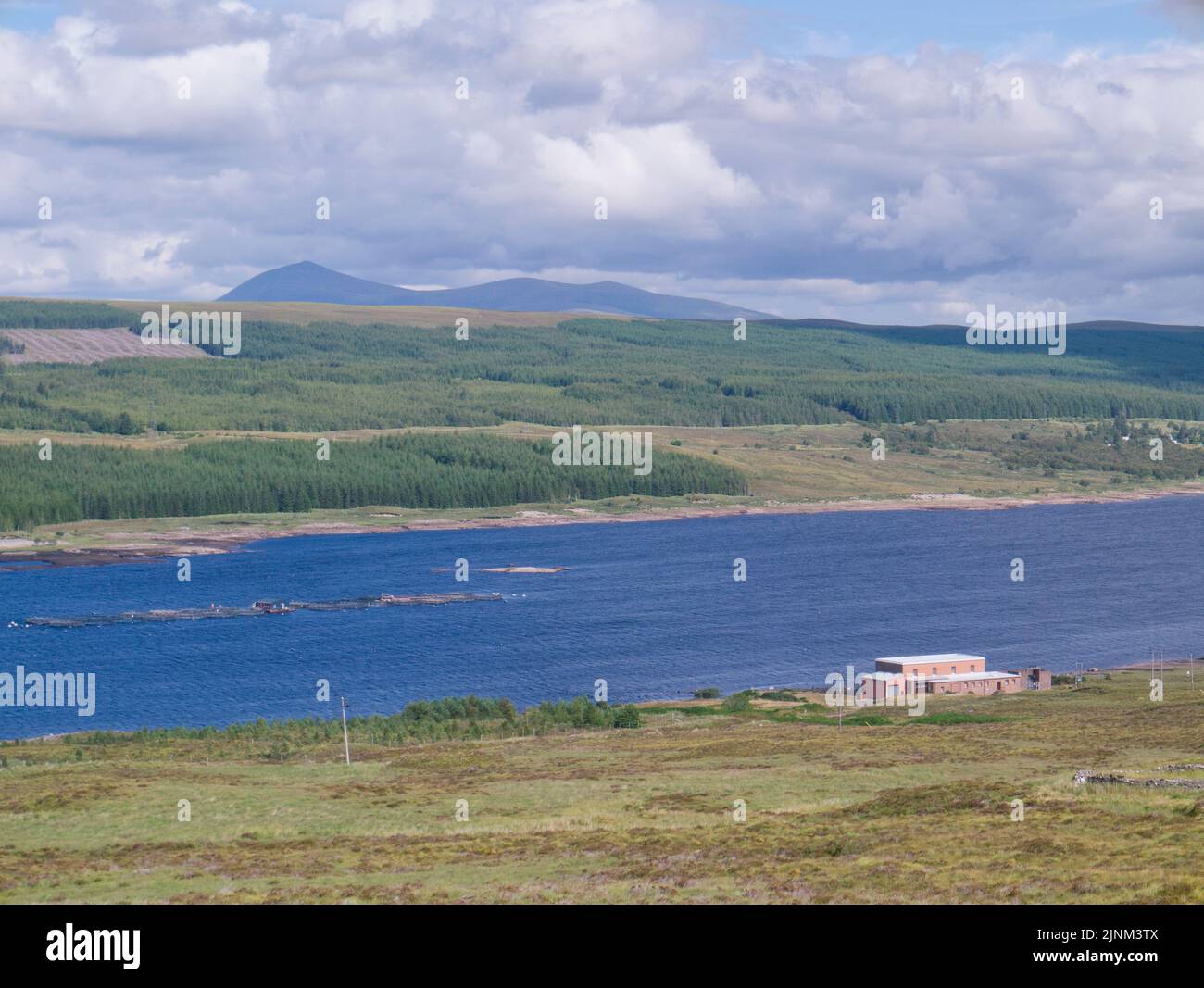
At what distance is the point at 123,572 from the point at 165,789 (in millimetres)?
127834

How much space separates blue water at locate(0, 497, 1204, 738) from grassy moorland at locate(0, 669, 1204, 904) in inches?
1161

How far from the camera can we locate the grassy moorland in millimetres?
35531

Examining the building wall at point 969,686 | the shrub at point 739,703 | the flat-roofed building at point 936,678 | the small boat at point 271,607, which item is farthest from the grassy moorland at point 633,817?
the small boat at point 271,607

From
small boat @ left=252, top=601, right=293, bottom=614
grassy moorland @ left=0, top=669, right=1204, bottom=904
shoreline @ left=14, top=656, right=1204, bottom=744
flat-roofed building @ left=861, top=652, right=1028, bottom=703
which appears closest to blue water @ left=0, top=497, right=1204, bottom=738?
small boat @ left=252, top=601, right=293, bottom=614

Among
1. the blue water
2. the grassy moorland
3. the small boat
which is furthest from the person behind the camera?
the small boat

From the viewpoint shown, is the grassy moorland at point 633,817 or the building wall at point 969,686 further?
the building wall at point 969,686

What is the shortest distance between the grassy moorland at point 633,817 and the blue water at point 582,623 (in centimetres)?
2949

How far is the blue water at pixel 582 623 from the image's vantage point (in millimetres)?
107938

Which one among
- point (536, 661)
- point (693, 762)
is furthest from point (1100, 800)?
point (536, 661)

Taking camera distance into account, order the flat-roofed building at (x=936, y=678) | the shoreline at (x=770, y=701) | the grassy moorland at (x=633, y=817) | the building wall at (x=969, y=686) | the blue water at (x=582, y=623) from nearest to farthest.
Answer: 1. the grassy moorland at (x=633, y=817)
2. the shoreline at (x=770, y=701)
3. the flat-roofed building at (x=936, y=678)
4. the building wall at (x=969, y=686)
5. the blue water at (x=582, y=623)

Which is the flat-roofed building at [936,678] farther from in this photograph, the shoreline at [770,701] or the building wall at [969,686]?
the shoreline at [770,701]

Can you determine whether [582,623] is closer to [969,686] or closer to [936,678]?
[936,678]

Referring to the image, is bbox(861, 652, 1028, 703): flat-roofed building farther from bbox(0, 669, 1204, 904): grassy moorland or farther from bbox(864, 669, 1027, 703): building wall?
bbox(0, 669, 1204, 904): grassy moorland

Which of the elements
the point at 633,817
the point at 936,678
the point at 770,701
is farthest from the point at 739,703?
the point at 633,817
